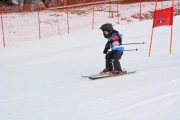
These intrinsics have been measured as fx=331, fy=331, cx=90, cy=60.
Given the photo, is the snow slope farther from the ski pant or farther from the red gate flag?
the red gate flag

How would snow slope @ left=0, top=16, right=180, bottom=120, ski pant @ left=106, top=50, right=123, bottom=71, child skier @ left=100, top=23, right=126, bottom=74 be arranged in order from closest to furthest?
snow slope @ left=0, top=16, right=180, bottom=120
child skier @ left=100, top=23, right=126, bottom=74
ski pant @ left=106, top=50, right=123, bottom=71

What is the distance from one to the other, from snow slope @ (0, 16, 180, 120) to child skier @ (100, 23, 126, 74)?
17.5 inches

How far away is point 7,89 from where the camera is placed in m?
8.41

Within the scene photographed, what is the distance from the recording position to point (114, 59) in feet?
27.5

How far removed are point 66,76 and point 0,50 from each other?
28.5 ft

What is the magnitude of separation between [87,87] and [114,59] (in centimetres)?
125

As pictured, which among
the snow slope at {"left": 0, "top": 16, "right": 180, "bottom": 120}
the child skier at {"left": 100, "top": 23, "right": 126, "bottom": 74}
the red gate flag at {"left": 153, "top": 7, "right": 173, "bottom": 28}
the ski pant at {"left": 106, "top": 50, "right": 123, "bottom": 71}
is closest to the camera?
the snow slope at {"left": 0, "top": 16, "right": 180, "bottom": 120}

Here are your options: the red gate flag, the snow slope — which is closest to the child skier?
the snow slope

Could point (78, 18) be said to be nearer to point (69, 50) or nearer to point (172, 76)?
point (69, 50)

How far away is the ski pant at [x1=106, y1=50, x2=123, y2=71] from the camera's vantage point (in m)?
8.36

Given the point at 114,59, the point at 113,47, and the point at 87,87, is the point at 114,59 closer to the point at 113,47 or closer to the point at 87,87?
the point at 113,47

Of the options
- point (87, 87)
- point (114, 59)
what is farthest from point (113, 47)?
point (87, 87)

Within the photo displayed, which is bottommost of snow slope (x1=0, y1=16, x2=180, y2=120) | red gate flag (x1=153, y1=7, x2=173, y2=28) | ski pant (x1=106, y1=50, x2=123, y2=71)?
snow slope (x1=0, y1=16, x2=180, y2=120)

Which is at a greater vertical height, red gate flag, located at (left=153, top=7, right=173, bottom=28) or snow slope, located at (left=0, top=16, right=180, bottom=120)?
red gate flag, located at (left=153, top=7, right=173, bottom=28)
